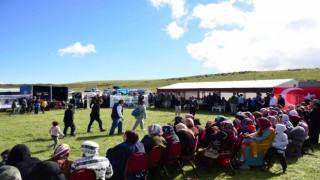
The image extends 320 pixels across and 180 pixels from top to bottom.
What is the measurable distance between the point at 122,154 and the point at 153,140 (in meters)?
1.09

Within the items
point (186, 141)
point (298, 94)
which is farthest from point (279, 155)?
point (298, 94)

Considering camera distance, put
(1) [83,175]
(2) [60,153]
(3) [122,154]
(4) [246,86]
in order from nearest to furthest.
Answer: (1) [83,175], (2) [60,153], (3) [122,154], (4) [246,86]

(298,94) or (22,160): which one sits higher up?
(298,94)

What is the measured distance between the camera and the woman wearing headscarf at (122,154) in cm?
586

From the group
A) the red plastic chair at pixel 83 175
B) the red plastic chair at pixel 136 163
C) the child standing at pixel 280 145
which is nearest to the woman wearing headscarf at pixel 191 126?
the child standing at pixel 280 145

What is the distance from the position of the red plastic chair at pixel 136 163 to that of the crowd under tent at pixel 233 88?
19804 millimetres

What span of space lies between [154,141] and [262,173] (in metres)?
2.94

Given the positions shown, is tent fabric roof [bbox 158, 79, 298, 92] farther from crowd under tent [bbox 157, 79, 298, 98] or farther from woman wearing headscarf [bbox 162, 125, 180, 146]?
woman wearing headscarf [bbox 162, 125, 180, 146]

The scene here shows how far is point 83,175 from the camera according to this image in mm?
4543

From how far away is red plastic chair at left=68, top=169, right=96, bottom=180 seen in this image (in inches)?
176

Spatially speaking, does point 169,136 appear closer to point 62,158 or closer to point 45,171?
point 62,158

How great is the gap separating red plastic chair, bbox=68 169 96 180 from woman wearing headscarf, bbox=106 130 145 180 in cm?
124

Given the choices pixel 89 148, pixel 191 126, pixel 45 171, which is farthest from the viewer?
pixel 191 126

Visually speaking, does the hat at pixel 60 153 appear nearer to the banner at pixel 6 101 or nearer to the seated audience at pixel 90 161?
the seated audience at pixel 90 161
